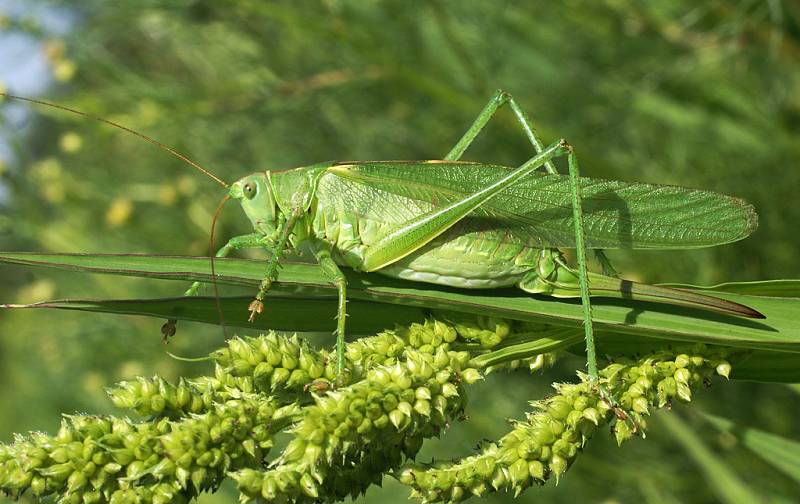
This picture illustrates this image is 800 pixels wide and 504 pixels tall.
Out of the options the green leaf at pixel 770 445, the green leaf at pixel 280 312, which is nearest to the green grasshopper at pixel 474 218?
the green leaf at pixel 280 312

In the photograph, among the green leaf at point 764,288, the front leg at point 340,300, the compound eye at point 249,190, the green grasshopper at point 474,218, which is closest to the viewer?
the front leg at point 340,300

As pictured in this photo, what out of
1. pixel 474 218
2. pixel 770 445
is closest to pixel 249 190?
pixel 474 218

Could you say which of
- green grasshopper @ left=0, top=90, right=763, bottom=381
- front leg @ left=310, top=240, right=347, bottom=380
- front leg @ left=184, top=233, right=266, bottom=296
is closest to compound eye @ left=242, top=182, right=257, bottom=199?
green grasshopper @ left=0, top=90, right=763, bottom=381

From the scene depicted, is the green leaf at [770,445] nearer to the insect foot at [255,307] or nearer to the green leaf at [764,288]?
the green leaf at [764,288]

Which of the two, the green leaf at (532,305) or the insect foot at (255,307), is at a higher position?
the green leaf at (532,305)

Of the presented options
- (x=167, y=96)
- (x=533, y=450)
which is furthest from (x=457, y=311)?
(x=167, y=96)

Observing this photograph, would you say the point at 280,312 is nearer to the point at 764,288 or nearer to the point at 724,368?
the point at 724,368

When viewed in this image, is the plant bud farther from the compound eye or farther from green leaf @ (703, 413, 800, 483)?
the compound eye
